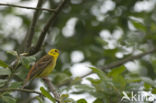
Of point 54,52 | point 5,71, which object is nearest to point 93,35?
point 54,52

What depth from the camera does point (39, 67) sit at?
4422mm

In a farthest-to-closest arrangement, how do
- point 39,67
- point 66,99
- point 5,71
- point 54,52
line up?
point 54,52
point 39,67
point 5,71
point 66,99

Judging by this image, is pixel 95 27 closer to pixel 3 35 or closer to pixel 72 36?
pixel 72 36

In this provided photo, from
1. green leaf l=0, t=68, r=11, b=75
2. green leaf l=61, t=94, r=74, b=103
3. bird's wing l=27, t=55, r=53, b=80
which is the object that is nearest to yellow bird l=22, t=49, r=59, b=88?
bird's wing l=27, t=55, r=53, b=80

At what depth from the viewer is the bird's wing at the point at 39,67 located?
413cm

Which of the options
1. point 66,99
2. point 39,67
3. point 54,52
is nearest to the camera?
point 66,99

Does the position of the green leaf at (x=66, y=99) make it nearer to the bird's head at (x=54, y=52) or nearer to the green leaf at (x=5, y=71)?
the green leaf at (x=5, y=71)

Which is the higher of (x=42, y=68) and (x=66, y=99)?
(x=42, y=68)

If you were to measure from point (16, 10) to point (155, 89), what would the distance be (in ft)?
14.8

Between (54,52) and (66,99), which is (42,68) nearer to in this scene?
(54,52)

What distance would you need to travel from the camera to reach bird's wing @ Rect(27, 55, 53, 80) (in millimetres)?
4133

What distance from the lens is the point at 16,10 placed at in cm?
696

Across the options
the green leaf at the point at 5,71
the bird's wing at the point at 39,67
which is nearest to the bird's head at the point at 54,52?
the bird's wing at the point at 39,67

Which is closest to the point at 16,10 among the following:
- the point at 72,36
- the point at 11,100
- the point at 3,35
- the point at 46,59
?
the point at 3,35
